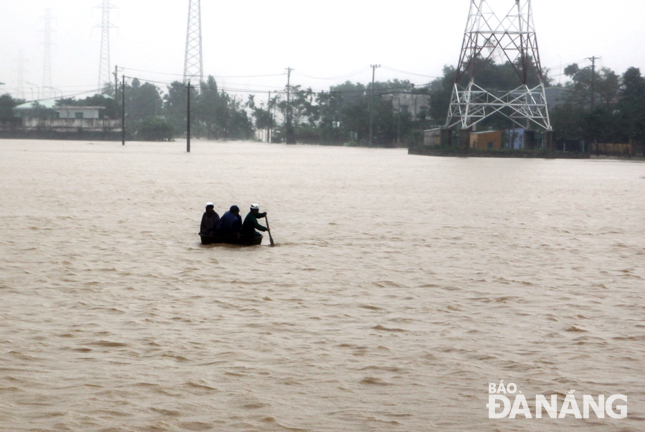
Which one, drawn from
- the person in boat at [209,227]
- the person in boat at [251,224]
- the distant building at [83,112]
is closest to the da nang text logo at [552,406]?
the person in boat at [251,224]

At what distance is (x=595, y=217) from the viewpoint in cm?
2117

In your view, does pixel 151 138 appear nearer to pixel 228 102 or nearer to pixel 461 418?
pixel 228 102

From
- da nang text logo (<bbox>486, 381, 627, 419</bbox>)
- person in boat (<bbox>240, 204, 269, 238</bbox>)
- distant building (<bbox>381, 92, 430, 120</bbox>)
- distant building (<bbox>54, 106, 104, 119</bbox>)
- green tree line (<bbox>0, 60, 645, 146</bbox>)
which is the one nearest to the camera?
da nang text logo (<bbox>486, 381, 627, 419</bbox>)

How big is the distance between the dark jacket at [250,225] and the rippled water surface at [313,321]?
23.3 inches

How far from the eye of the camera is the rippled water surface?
19.7 ft

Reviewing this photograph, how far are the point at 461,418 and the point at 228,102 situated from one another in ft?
483

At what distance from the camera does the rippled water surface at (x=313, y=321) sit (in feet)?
19.7

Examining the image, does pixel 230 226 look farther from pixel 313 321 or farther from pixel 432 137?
pixel 432 137

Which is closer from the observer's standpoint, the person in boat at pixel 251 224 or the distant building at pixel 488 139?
the person in boat at pixel 251 224

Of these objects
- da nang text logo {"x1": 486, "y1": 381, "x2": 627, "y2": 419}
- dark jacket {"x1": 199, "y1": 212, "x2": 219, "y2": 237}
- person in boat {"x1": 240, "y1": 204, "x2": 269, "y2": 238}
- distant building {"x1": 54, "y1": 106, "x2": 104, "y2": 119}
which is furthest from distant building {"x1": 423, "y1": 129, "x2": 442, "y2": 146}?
da nang text logo {"x1": 486, "y1": 381, "x2": 627, "y2": 419}

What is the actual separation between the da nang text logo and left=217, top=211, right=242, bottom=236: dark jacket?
8529 millimetres

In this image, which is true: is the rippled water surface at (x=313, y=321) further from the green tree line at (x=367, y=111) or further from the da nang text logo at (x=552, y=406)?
the green tree line at (x=367, y=111)

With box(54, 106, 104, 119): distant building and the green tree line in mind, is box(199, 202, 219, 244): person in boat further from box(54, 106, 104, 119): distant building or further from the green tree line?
box(54, 106, 104, 119): distant building

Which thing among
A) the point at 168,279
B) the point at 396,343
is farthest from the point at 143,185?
the point at 396,343
